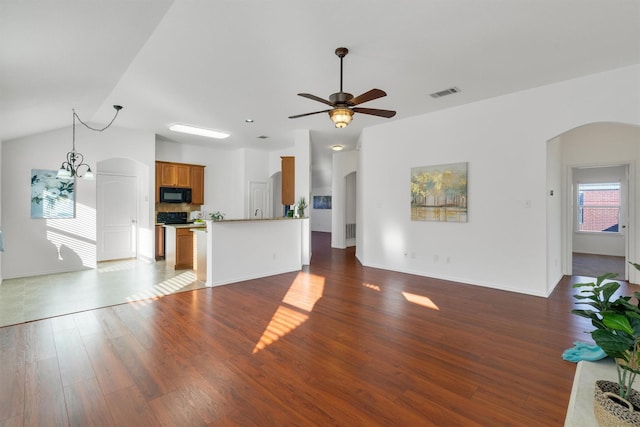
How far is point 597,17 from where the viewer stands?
275cm

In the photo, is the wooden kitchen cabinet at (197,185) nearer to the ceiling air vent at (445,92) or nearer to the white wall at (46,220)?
the white wall at (46,220)

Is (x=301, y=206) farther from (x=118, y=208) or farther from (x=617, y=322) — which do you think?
(x=617, y=322)

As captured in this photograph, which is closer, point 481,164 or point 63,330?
point 63,330

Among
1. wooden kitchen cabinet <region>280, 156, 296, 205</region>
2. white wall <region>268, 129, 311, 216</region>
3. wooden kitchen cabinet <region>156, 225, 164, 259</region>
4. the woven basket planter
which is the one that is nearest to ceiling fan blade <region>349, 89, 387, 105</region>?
the woven basket planter

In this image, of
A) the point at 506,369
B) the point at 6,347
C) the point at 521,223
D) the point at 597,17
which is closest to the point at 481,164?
the point at 521,223

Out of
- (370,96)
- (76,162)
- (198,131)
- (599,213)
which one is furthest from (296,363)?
(599,213)

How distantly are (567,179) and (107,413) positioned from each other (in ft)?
25.3

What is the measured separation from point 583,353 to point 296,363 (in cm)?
245

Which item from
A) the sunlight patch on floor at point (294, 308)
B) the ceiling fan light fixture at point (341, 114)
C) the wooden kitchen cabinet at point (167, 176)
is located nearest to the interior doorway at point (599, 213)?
the sunlight patch on floor at point (294, 308)

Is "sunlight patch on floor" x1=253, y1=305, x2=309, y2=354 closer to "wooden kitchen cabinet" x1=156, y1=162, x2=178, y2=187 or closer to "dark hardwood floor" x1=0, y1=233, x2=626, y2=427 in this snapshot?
"dark hardwood floor" x1=0, y1=233, x2=626, y2=427

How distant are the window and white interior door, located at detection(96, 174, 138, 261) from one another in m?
12.1

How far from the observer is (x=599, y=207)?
27.5ft

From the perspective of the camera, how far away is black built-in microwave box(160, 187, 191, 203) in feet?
24.3

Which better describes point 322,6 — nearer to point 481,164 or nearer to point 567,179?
point 481,164
